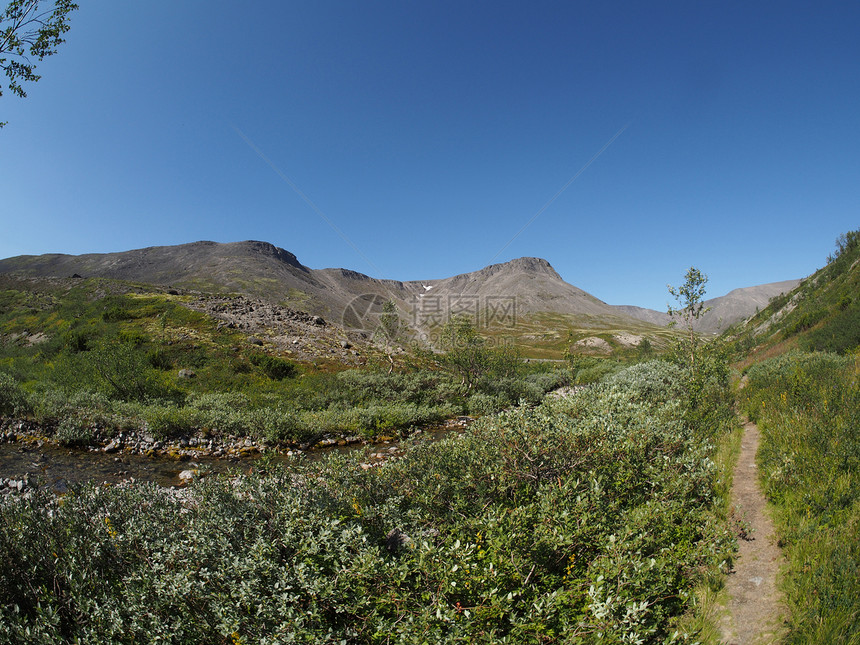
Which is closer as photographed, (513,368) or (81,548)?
(81,548)

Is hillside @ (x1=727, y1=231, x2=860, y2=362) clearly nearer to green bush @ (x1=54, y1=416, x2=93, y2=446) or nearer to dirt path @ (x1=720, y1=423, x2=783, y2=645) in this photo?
dirt path @ (x1=720, y1=423, x2=783, y2=645)

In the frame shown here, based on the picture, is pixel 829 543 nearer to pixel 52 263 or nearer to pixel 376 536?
pixel 376 536

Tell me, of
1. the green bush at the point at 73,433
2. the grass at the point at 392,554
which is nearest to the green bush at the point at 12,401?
the green bush at the point at 73,433

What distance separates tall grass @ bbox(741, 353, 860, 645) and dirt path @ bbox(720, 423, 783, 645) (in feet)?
0.66

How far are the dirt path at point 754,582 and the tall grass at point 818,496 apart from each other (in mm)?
202

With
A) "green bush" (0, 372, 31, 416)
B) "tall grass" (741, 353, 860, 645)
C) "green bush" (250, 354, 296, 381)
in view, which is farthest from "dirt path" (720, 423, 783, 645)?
"green bush" (250, 354, 296, 381)

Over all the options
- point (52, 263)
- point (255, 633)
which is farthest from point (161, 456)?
point (52, 263)

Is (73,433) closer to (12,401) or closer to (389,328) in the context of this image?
(12,401)

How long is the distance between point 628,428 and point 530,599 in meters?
5.33

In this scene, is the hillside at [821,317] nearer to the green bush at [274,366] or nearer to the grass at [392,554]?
the grass at [392,554]

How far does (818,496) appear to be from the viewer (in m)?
5.55

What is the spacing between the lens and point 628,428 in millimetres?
8438

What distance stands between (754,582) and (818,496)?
197cm

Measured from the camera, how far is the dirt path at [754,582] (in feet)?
13.4
